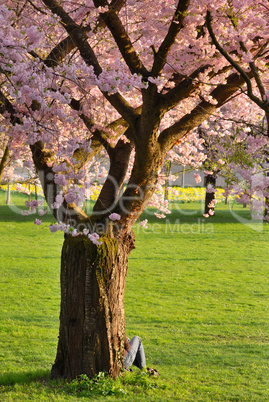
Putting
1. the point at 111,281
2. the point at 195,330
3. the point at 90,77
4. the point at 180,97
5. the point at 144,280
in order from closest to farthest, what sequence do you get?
the point at 90,77 < the point at 180,97 < the point at 111,281 < the point at 195,330 < the point at 144,280

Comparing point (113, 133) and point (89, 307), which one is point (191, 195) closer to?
point (113, 133)

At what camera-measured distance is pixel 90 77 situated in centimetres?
586

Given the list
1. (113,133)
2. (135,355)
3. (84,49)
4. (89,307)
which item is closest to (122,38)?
(84,49)

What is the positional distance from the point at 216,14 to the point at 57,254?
49.0ft

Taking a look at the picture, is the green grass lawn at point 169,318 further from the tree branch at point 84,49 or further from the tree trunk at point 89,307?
the tree branch at point 84,49

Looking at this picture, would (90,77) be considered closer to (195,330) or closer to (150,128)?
(150,128)

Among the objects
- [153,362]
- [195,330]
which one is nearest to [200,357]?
[153,362]

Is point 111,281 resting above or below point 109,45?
below

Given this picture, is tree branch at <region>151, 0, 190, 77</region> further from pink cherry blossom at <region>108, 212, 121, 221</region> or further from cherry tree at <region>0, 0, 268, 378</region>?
pink cherry blossom at <region>108, 212, 121, 221</region>

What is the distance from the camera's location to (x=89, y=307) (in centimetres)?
706

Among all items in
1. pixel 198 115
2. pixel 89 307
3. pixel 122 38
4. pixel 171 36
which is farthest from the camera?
pixel 198 115

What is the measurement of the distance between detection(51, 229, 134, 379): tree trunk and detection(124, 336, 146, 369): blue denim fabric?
1.56 ft

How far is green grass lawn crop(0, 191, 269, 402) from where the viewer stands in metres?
7.65

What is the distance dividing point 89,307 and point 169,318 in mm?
5535
